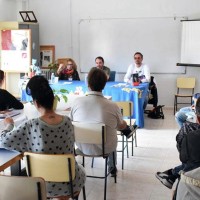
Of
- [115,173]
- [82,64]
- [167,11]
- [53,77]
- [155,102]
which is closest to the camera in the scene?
[115,173]

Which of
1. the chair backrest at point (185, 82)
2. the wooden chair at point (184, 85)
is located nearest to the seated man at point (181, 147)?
the wooden chair at point (184, 85)

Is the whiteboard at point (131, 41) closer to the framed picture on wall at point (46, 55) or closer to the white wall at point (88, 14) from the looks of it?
the white wall at point (88, 14)

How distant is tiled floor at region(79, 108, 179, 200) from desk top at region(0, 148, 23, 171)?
1.15 meters

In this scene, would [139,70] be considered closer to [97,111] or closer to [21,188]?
[97,111]

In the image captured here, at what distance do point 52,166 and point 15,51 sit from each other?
5.41 metres

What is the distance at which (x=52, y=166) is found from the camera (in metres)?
2.05

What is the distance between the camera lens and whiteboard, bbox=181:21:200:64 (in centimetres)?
665

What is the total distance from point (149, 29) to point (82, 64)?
1695 mm

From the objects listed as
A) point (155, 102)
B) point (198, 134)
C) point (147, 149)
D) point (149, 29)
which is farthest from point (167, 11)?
point (198, 134)

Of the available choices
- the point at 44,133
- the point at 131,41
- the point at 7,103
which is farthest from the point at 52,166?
the point at 131,41

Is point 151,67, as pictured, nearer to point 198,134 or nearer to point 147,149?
point 147,149

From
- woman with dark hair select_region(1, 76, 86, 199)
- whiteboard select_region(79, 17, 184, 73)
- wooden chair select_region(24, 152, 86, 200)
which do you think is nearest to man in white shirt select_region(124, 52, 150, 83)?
whiteboard select_region(79, 17, 184, 73)

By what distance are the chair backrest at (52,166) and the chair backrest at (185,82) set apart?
17.1 ft

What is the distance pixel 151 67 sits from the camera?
715 centimetres
